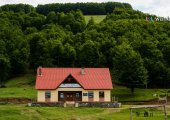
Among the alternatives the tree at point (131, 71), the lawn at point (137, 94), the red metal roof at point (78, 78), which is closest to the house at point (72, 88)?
the red metal roof at point (78, 78)

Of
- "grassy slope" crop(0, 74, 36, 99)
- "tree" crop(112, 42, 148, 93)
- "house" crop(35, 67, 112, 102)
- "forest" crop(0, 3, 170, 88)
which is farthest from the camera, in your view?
"forest" crop(0, 3, 170, 88)

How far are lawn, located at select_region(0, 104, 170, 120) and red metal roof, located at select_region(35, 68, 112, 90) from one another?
1043cm

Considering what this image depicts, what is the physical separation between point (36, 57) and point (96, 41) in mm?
15967

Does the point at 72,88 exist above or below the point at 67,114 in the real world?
above

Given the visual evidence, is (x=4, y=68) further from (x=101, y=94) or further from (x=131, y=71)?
(x=101, y=94)

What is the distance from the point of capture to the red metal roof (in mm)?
88000

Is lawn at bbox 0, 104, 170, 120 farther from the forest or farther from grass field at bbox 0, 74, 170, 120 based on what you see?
the forest

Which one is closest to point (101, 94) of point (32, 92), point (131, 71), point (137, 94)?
point (131, 71)

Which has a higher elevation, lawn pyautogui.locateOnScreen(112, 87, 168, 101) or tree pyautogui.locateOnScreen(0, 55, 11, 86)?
tree pyautogui.locateOnScreen(0, 55, 11, 86)

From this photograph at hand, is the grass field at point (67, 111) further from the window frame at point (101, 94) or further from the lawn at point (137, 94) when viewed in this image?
the window frame at point (101, 94)

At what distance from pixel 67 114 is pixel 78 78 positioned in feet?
59.7

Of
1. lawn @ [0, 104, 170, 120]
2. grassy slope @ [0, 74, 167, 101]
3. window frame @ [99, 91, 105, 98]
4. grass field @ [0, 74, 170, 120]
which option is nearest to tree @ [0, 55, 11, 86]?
grassy slope @ [0, 74, 167, 101]

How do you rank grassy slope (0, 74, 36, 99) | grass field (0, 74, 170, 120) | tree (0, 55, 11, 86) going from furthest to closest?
tree (0, 55, 11, 86), grassy slope (0, 74, 36, 99), grass field (0, 74, 170, 120)

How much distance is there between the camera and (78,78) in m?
89.2
